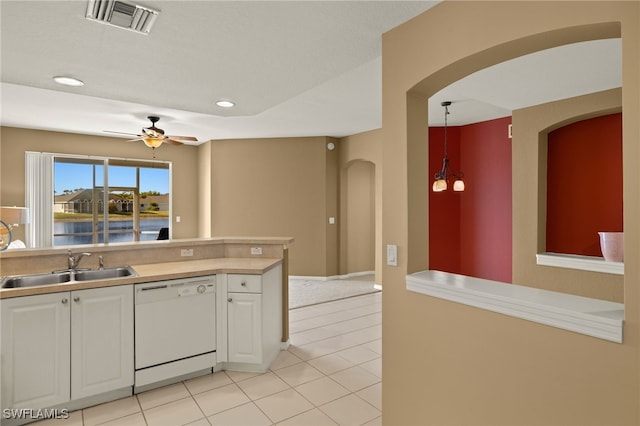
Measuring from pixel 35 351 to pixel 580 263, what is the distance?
4.68 metres

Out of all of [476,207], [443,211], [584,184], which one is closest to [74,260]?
[443,211]

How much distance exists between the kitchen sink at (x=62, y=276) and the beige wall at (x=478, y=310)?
2096 millimetres

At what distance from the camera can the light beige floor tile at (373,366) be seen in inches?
122

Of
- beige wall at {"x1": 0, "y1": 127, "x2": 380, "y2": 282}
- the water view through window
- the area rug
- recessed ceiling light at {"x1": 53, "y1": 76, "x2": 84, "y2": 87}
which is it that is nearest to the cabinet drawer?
recessed ceiling light at {"x1": 53, "y1": 76, "x2": 84, "y2": 87}

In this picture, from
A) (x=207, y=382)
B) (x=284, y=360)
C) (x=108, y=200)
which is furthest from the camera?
(x=108, y=200)

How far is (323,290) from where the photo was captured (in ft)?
20.0

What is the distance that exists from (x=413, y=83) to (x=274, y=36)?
2.98 ft

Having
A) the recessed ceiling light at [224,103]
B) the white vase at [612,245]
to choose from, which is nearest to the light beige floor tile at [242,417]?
the recessed ceiling light at [224,103]

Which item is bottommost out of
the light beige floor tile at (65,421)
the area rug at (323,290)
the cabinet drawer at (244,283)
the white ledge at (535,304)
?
the light beige floor tile at (65,421)

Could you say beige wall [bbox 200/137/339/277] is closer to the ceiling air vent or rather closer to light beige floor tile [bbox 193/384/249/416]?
light beige floor tile [bbox 193/384/249/416]

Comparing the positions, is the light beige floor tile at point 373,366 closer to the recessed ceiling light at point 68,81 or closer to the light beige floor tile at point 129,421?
the light beige floor tile at point 129,421

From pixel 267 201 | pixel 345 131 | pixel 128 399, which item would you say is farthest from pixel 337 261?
pixel 128 399

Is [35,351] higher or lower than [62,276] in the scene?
lower

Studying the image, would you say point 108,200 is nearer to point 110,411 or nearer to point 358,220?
point 358,220
